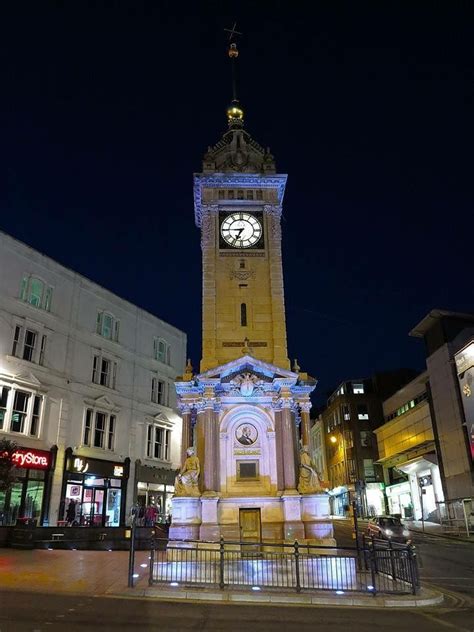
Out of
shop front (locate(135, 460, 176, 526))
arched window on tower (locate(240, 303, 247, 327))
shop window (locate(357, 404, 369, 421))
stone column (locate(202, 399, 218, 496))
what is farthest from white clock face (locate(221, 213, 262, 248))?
shop window (locate(357, 404, 369, 421))

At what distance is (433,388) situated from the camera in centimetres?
5141

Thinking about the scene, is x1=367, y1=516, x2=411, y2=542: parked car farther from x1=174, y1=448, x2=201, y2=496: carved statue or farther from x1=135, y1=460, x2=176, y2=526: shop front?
x1=174, y1=448, x2=201, y2=496: carved statue

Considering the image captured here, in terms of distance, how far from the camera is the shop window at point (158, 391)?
41.9m

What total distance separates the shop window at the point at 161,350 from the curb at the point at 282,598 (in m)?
29.9

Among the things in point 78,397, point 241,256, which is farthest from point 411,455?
point 241,256

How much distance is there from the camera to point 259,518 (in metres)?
23.2

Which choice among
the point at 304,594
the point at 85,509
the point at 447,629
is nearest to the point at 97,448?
the point at 85,509

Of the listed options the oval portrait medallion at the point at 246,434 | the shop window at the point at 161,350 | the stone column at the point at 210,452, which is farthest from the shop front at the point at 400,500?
the stone column at the point at 210,452

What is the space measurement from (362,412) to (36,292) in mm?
56896

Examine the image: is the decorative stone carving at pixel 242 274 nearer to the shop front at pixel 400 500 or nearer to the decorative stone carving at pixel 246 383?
the decorative stone carving at pixel 246 383

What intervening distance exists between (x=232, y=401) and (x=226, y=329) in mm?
4372

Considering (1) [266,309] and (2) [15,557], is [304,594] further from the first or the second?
(1) [266,309]

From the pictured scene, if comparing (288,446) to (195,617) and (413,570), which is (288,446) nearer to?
(413,570)

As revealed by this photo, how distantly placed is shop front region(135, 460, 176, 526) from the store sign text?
8.19 m
